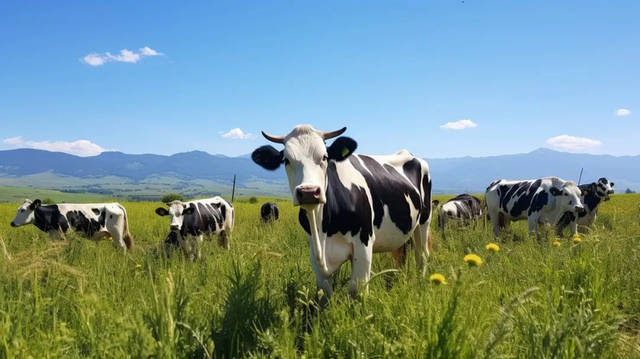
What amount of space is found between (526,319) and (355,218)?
1.82 metres

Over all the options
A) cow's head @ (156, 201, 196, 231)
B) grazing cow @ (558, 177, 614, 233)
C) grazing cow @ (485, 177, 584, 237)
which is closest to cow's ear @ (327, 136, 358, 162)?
cow's head @ (156, 201, 196, 231)

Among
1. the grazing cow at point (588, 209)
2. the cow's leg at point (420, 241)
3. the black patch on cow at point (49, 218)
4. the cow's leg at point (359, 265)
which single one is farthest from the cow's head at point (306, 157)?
the black patch on cow at point (49, 218)

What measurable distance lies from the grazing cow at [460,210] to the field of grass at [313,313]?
7188 mm

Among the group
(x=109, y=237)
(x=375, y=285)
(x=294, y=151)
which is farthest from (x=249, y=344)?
(x=109, y=237)

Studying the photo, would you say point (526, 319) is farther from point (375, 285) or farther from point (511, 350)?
point (375, 285)

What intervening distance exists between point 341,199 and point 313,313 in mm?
1167

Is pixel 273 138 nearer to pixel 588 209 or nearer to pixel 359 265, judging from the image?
pixel 359 265

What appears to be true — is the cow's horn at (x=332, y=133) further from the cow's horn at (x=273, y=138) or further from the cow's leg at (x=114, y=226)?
the cow's leg at (x=114, y=226)

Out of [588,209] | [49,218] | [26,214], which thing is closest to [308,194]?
[49,218]

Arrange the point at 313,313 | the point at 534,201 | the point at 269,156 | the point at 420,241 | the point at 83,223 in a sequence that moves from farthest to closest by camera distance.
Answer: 1. the point at 83,223
2. the point at 534,201
3. the point at 420,241
4. the point at 269,156
5. the point at 313,313

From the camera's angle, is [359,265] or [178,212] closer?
[359,265]

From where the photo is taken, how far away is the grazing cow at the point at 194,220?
9383mm

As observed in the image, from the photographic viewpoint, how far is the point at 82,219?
11.0m

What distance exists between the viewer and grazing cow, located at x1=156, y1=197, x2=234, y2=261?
30.8 feet
